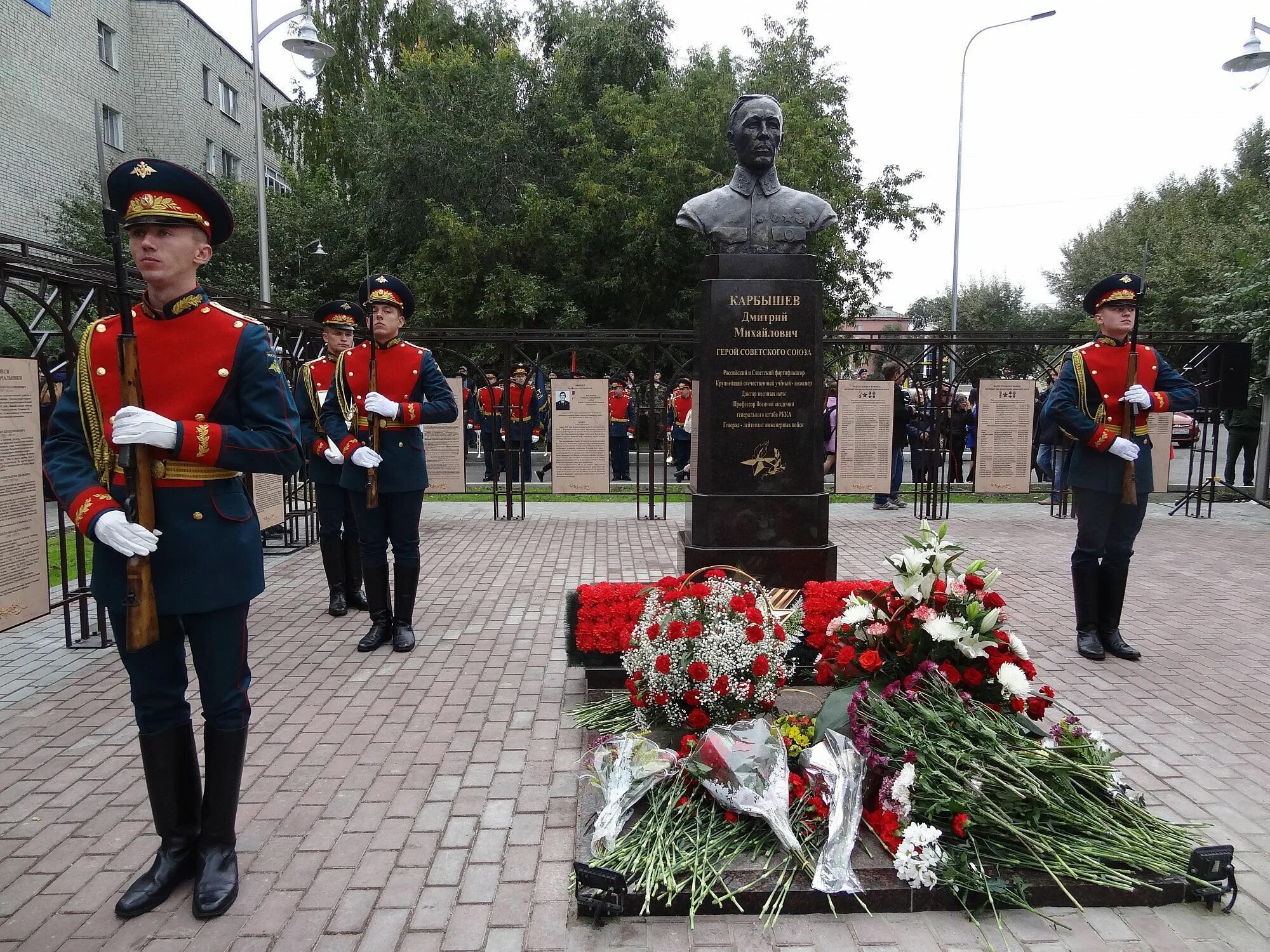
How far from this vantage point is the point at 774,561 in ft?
17.2

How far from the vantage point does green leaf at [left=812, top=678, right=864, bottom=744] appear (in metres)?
3.46

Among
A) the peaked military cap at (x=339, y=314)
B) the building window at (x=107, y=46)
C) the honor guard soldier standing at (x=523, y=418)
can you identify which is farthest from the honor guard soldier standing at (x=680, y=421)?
the building window at (x=107, y=46)

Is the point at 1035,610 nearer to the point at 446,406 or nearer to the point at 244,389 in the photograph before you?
the point at 446,406

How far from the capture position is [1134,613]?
6625mm

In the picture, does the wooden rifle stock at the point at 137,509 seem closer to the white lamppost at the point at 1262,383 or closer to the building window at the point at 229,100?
the white lamppost at the point at 1262,383

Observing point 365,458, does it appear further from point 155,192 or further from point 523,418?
point 523,418

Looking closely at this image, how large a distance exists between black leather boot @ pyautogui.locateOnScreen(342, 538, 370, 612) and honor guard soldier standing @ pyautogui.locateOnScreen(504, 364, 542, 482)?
4.90 metres

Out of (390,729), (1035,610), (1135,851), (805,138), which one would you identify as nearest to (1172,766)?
(1135,851)

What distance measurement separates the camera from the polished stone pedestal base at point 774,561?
5215 millimetres

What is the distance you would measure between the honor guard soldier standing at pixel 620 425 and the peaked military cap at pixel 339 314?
8127 millimetres

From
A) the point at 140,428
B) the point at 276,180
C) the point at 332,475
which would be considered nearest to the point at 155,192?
the point at 140,428

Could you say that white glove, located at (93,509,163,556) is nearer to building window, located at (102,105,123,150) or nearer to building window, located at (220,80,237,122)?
building window, located at (102,105,123,150)

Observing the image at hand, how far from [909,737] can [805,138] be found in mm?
17844

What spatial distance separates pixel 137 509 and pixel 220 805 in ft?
3.46
